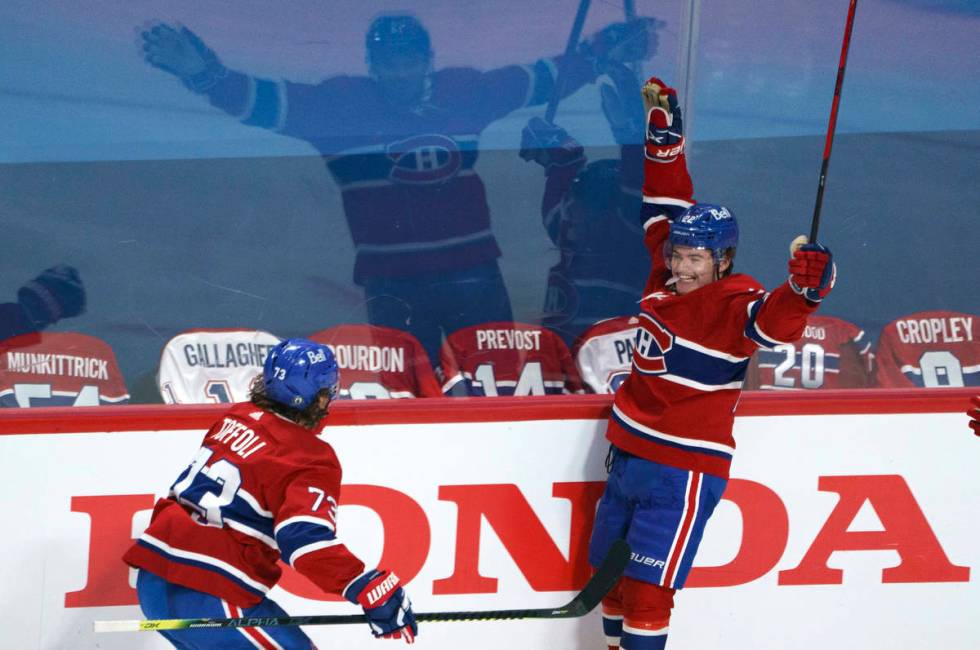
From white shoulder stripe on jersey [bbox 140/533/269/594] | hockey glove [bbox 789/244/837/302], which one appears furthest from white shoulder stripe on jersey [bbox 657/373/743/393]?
white shoulder stripe on jersey [bbox 140/533/269/594]

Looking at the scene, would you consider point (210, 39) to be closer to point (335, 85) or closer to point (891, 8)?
point (335, 85)

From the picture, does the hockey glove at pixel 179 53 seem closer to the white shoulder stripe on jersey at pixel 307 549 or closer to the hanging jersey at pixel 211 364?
the hanging jersey at pixel 211 364

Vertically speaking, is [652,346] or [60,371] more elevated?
[652,346]

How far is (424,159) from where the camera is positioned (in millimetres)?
4023

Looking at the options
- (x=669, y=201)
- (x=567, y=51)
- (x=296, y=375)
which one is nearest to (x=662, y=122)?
(x=669, y=201)

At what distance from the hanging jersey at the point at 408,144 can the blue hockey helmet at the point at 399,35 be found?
0.10 metres

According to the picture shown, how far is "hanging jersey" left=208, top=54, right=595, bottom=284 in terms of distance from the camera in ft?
13.2

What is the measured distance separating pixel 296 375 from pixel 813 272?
3.95 feet

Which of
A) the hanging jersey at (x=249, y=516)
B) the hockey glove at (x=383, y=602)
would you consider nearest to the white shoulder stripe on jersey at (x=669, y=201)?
the hanging jersey at (x=249, y=516)

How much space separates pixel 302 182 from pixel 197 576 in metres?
1.39

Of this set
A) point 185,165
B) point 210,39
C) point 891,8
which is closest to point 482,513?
point 185,165

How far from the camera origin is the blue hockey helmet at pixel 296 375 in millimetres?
3057

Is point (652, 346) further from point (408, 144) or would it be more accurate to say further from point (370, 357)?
point (408, 144)

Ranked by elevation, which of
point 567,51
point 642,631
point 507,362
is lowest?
point 642,631
